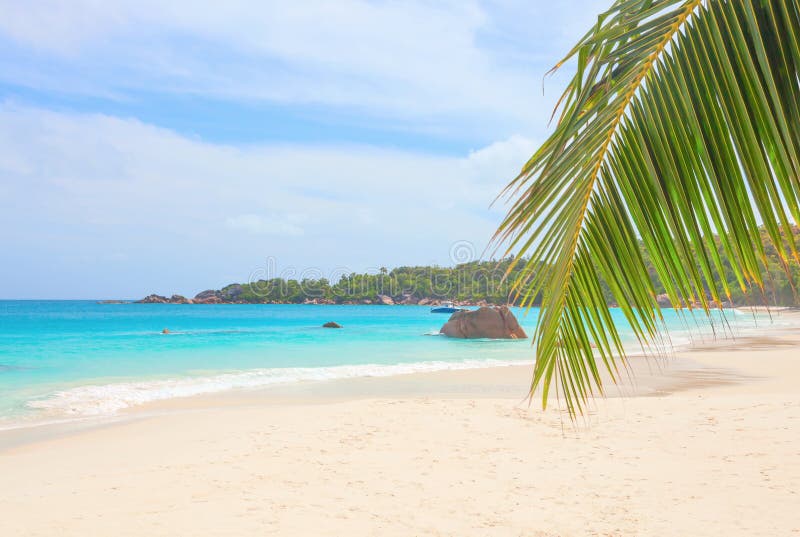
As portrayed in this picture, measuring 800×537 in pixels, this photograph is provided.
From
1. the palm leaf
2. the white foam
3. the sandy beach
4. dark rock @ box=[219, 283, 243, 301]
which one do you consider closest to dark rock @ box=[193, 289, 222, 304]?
dark rock @ box=[219, 283, 243, 301]

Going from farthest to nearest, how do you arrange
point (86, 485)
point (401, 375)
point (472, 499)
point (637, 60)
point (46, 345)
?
point (46, 345)
point (401, 375)
point (86, 485)
point (472, 499)
point (637, 60)

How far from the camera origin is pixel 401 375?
19.3 meters

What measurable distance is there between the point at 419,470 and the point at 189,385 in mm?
12050

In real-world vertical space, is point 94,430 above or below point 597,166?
below

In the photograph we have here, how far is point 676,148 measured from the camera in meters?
1.70

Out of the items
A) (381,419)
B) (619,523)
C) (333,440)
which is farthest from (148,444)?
(619,523)

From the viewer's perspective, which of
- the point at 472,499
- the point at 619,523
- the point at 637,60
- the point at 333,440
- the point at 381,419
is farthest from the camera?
the point at 381,419

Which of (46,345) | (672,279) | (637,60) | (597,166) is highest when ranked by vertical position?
(637,60)

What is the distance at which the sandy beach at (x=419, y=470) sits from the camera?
5.55 metres

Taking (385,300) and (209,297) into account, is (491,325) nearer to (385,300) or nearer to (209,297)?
(385,300)

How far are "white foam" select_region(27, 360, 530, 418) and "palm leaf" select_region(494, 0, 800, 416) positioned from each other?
13.1 metres

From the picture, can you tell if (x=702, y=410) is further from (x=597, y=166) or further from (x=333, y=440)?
(x=597, y=166)

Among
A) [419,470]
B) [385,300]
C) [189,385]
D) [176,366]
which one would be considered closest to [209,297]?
[385,300]

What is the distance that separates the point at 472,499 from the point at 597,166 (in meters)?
5.08
